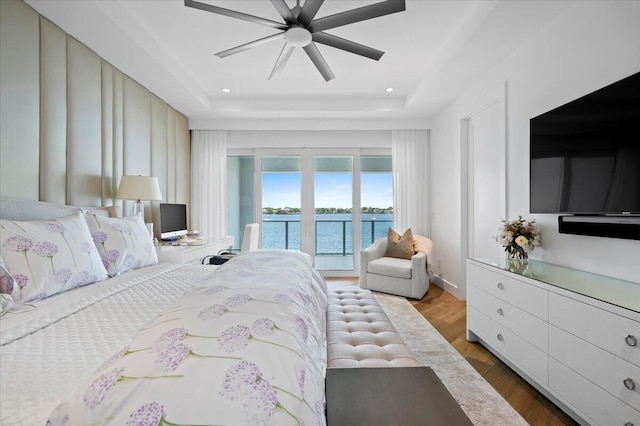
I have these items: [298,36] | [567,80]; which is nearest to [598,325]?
[567,80]

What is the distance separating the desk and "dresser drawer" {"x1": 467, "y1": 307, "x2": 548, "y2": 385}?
2809 mm

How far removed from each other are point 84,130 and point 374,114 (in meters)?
3.51

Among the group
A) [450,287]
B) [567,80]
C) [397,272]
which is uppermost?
[567,80]

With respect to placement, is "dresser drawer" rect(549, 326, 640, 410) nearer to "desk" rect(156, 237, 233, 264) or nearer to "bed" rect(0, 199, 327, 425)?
"bed" rect(0, 199, 327, 425)

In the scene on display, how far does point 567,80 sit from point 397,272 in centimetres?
249

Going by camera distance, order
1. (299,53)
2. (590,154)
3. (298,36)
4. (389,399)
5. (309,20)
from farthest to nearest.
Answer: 1. (299,53)
2. (298,36)
3. (309,20)
4. (590,154)
5. (389,399)

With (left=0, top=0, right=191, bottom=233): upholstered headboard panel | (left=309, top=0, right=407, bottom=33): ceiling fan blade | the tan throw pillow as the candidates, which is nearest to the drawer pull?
(left=309, top=0, right=407, bottom=33): ceiling fan blade

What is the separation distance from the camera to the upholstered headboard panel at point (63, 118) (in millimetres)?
2000

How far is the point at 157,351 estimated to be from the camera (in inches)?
27.5

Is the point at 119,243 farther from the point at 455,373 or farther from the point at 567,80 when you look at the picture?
the point at 567,80

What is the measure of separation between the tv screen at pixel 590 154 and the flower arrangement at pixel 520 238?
148 mm

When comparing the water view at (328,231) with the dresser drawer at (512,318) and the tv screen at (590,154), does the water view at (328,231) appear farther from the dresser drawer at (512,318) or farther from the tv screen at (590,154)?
the tv screen at (590,154)

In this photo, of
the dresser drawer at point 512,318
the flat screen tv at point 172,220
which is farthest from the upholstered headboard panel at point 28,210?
the dresser drawer at point 512,318

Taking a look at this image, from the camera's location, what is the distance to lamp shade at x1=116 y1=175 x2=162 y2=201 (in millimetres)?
2961
